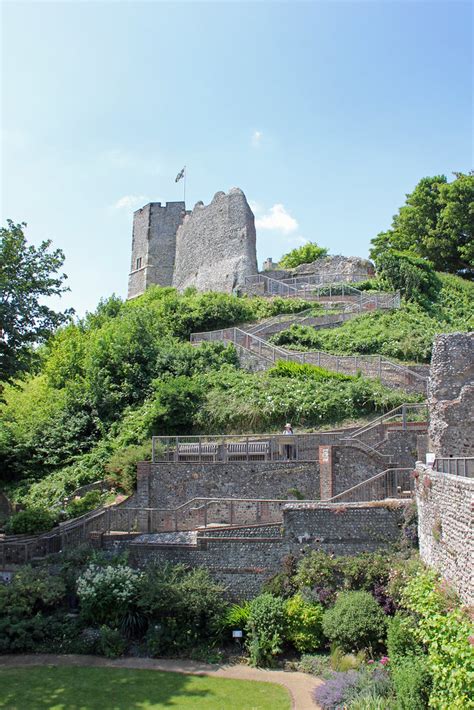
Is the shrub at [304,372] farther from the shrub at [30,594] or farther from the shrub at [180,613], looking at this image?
the shrub at [30,594]

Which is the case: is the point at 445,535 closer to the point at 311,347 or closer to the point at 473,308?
the point at 311,347

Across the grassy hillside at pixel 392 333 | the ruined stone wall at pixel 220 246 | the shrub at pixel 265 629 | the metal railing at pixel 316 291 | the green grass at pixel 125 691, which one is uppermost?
the ruined stone wall at pixel 220 246

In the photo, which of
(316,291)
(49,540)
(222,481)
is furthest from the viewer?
(316,291)

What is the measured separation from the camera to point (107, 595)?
15.5m

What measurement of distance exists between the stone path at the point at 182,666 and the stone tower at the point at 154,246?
4141 centimetres

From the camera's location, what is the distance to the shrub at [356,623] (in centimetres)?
1359

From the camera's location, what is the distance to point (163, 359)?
Result: 95.3ft

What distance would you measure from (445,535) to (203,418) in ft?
44.3

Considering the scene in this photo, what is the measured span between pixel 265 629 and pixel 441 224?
127 feet

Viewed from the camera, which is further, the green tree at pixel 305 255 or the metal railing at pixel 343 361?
the green tree at pixel 305 255

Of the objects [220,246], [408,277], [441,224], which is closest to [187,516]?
[408,277]

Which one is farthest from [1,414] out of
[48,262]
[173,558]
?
[173,558]

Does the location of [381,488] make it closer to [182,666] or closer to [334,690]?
[334,690]

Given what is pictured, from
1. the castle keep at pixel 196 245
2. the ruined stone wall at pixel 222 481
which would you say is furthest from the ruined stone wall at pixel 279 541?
the castle keep at pixel 196 245
